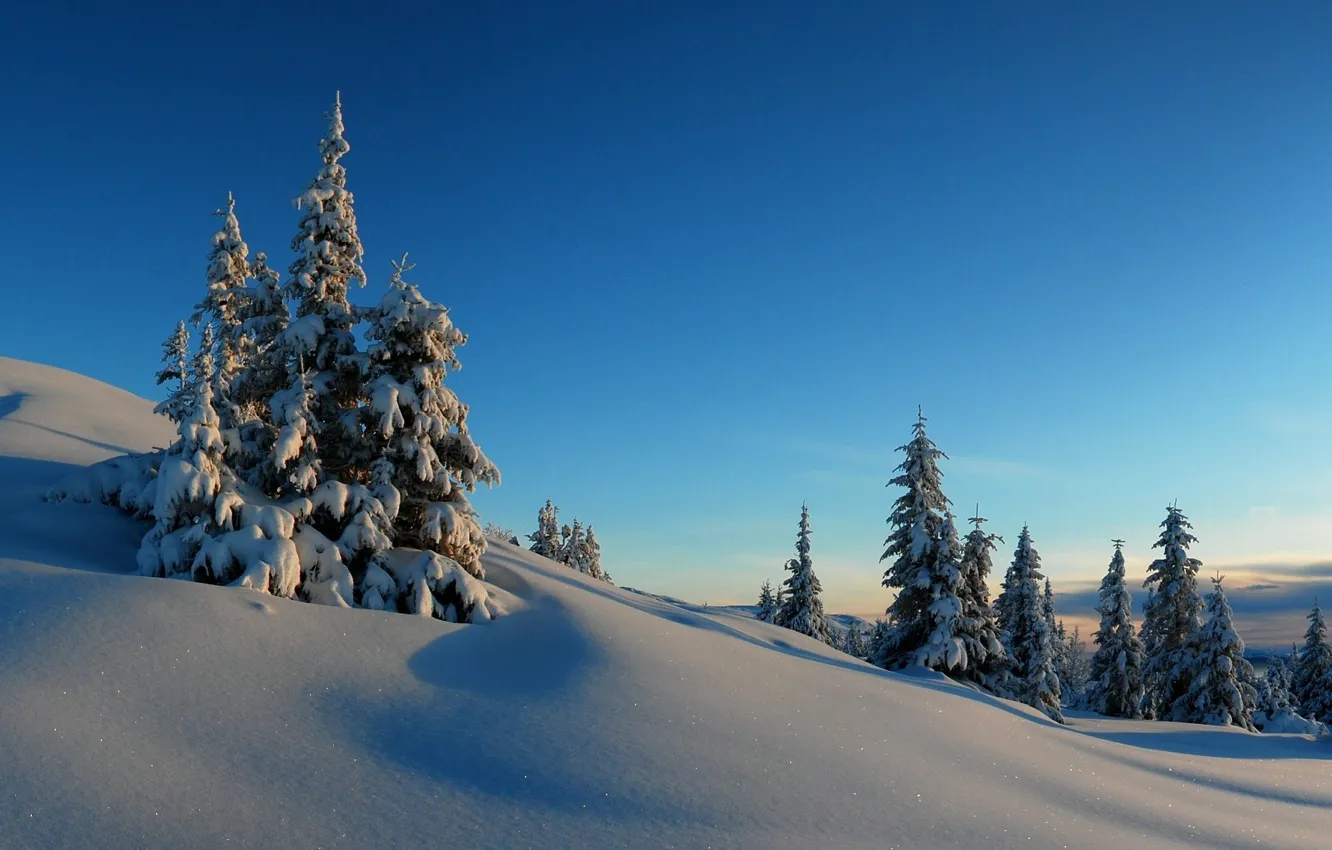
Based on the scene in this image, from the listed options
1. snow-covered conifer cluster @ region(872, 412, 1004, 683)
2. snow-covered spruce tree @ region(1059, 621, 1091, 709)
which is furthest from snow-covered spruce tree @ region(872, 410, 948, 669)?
snow-covered spruce tree @ region(1059, 621, 1091, 709)

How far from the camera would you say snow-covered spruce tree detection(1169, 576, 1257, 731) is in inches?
1400

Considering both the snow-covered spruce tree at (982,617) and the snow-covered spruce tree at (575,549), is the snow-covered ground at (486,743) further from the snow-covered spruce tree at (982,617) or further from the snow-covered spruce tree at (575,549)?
the snow-covered spruce tree at (575,549)

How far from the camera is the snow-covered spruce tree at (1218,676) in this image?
3556 centimetres

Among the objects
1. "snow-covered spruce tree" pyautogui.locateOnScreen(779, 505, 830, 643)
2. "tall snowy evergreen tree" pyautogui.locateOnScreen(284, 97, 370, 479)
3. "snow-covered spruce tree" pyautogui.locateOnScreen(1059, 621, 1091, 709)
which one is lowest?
"snow-covered spruce tree" pyautogui.locateOnScreen(1059, 621, 1091, 709)

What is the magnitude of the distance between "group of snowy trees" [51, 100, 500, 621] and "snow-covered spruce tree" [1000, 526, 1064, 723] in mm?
31404

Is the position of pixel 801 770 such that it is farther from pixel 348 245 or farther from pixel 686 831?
pixel 348 245

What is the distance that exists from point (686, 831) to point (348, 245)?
15614 millimetres

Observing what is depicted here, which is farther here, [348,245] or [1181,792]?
[348,245]

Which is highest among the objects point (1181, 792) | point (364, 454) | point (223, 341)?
point (223, 341)

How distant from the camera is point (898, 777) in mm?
11195

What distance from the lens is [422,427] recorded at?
54.0 ft

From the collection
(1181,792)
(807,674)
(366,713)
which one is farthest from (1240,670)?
(366,713)

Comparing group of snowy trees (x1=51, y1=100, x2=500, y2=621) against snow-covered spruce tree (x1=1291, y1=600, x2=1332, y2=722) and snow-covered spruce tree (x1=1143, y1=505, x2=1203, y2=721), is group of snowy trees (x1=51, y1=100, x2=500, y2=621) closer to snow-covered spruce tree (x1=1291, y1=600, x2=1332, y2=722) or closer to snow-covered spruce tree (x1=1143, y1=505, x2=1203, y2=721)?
snow-covered spruce tree (x1=1143, y1=505, x2=1203, y2=721)

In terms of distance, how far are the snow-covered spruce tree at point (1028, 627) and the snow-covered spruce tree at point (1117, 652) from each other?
3754mm
